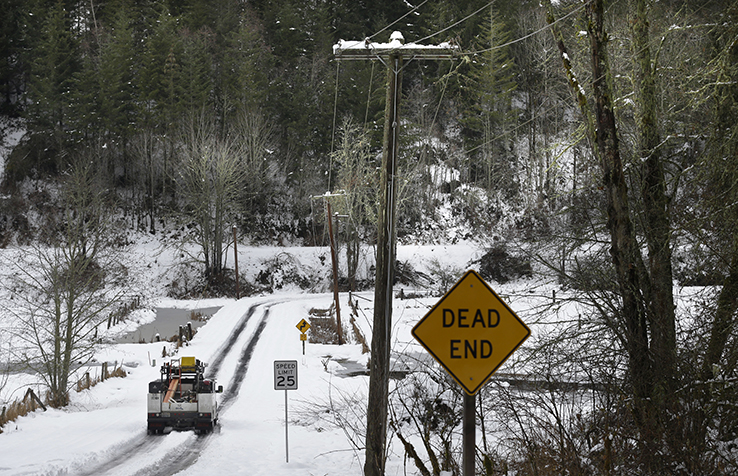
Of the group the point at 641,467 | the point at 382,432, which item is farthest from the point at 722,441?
the point at 382,432

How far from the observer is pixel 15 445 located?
1341cm

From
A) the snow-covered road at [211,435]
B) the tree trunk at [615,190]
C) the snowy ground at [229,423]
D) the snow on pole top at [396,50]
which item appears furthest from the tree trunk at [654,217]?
the snow-covered road at [211,435]

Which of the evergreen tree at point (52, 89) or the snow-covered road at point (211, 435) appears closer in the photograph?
the snow-covered road at point (211, 435)

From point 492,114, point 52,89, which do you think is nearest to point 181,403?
point 492,114

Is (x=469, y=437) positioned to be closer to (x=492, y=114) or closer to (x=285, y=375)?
(x=285, y=375)

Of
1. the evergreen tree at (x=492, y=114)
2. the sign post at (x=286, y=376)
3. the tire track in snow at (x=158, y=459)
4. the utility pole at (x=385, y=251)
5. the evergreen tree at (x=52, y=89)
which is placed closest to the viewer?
the utility pole at (x=385, y=251)

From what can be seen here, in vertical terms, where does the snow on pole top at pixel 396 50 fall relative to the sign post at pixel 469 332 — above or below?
above

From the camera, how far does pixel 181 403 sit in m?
15.6

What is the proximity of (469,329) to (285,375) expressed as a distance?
1051 cm

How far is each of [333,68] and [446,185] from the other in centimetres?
1746

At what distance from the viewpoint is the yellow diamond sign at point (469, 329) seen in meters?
4.55

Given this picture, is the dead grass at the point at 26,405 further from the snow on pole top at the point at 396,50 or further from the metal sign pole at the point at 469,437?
the metal sign pole at the point at 469,437

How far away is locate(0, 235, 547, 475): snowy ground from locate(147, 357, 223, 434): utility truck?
37cm

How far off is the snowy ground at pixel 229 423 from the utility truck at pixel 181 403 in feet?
1.21
